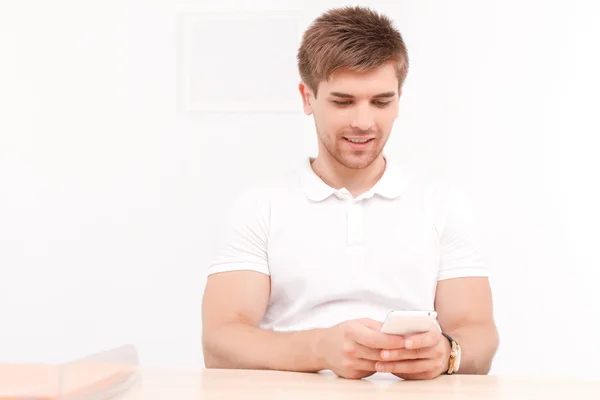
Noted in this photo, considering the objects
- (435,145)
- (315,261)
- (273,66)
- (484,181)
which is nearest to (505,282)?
(484,181)

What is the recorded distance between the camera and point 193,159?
9.94 ft

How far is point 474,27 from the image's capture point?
117 inches

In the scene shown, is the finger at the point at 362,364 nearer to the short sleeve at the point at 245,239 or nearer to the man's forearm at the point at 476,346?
the man's forearm at the point at 476,346

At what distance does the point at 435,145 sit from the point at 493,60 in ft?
1.26

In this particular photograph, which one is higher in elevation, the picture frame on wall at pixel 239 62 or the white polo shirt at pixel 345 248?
the picture frame on wall at pixel 239 62

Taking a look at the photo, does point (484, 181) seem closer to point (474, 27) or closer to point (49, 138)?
point (474, 27)

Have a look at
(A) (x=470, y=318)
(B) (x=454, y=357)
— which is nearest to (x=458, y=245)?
(A) (x=470, y=318)

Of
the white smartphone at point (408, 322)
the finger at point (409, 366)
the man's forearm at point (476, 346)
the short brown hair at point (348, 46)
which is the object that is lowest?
the man's forearm at point (476, 346)

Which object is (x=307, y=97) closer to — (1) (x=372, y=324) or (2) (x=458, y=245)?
(2) (x=458, y=245)

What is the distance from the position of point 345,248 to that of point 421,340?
18.8 inches

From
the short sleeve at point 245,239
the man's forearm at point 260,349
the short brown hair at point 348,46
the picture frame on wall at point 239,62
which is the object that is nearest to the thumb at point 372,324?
the man's forearm at point 260,349

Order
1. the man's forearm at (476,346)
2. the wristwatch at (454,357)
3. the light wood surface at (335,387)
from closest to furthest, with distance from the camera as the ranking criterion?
the light wood surface at (335,387) → the wristwatch at (454,357) → the man's forearm at (476,346)

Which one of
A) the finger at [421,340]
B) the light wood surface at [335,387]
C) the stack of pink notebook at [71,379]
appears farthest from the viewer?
the finger at [421,340]

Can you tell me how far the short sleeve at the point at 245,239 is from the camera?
1.77 metres
